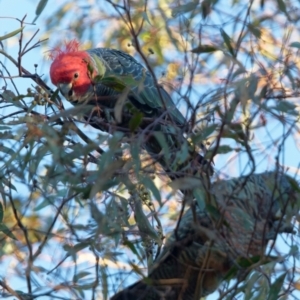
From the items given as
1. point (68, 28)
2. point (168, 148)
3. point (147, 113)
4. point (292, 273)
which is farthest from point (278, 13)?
point (68, 28)

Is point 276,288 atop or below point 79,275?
below

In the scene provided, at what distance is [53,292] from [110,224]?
0.21 metres

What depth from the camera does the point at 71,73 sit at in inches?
145

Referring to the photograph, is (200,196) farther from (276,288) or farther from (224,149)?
(276,288)

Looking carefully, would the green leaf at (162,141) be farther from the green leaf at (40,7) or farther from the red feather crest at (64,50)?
the red feather crest at (64,50)

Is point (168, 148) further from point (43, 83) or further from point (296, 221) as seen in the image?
point (43, 83)

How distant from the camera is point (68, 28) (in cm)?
399

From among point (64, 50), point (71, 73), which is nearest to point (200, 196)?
point (71, 73)

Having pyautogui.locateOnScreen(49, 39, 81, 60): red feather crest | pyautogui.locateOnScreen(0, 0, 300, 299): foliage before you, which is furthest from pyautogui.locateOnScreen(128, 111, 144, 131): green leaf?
pyautogui.locateOnScreen(49, 39, 81, 60): red feather crest

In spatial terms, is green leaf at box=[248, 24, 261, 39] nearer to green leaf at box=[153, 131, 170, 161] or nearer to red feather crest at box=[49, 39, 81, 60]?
green leaf at box=[153, 131, 170, 161]

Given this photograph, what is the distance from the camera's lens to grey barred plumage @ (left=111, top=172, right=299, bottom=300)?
1.83m

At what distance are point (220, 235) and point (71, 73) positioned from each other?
2029mm

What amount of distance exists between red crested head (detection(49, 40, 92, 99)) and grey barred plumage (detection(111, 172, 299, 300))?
4.98ft

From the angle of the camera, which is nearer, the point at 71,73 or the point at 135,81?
the point at 135,81
